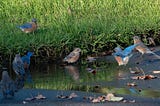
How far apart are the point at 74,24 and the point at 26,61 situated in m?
2.84

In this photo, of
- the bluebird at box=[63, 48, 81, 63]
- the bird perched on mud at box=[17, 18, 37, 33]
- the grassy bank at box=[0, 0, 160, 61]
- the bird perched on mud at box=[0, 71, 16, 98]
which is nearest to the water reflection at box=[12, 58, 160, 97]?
the bluebird at box=[63, 48, 81, 63]

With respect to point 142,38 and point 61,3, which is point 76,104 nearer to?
point 142,38

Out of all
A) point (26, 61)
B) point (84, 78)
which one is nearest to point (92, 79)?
point (84, 78)

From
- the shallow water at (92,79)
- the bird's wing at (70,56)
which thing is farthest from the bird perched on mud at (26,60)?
the bird's wing at (70,56)

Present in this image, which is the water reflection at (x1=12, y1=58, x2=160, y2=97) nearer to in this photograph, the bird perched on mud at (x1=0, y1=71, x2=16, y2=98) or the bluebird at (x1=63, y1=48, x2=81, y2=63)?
the bluebird at (x1=63, y1=48, x2=81, y2=63)

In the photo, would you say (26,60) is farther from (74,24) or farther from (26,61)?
(74,24)

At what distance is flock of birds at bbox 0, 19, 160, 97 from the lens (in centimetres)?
747

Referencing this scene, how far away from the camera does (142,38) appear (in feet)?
40.8

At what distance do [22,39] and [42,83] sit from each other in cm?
249

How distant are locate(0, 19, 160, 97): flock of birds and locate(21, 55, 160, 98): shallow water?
15 cm

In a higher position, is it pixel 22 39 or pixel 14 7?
pixel 14 7

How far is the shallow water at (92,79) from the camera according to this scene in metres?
8.11

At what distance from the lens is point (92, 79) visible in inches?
352

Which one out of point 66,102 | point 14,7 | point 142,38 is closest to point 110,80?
point 66,102
